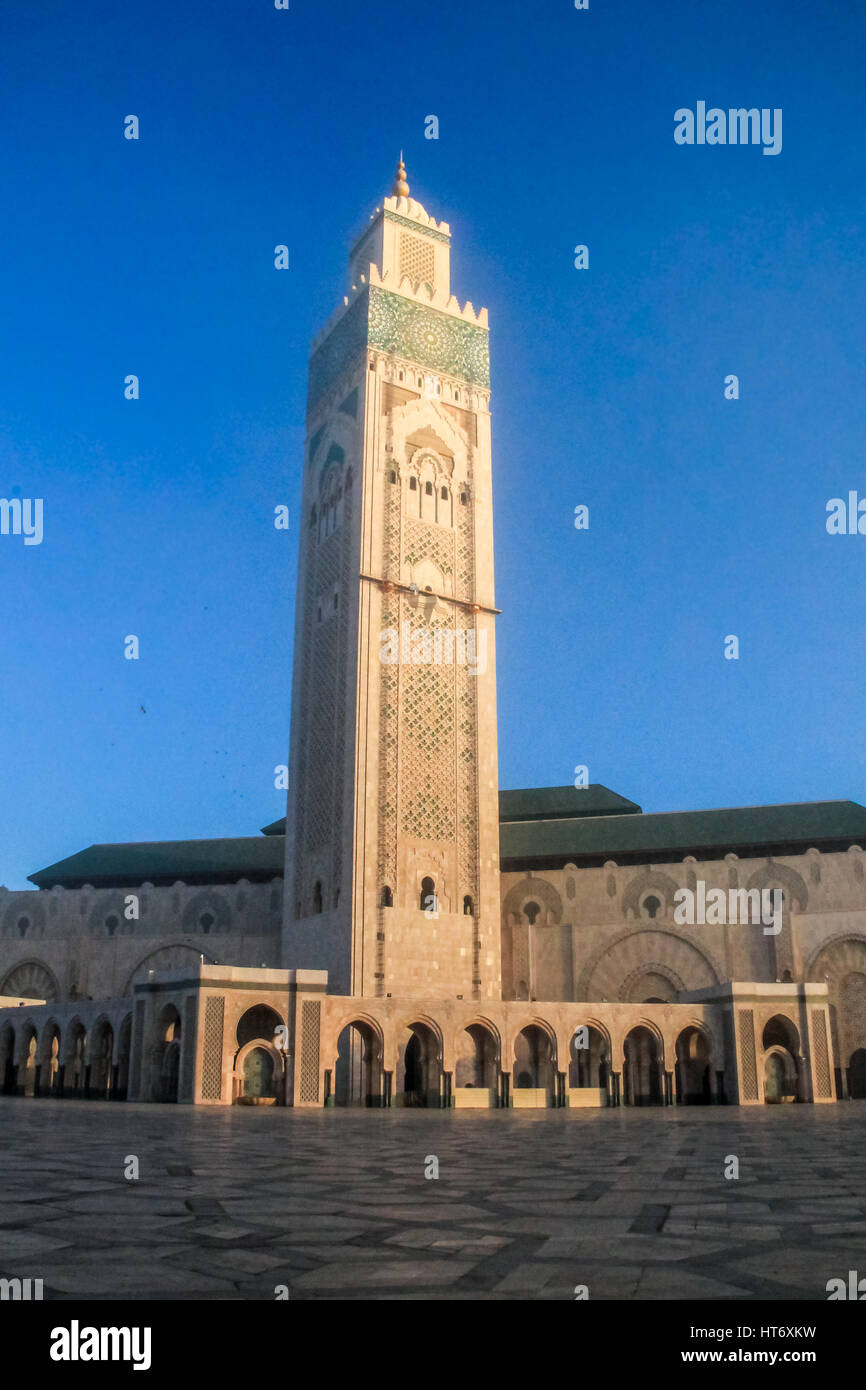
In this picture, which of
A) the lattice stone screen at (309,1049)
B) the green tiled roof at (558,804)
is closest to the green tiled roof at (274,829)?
the green tiled roof at (558,804)

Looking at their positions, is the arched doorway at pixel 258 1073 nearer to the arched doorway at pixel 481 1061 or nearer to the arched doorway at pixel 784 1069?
the arched doorway at pixel 481 1061

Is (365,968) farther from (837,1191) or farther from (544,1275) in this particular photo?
(544,1275)

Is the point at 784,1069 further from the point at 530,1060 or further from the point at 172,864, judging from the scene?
the point at 172,864

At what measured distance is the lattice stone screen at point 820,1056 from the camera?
2838 cm

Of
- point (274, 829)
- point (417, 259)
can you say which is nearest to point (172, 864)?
point (274, 829)

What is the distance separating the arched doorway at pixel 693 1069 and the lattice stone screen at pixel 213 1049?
12.5 metres

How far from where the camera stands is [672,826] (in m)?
38.0

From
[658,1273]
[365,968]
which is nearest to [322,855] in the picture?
[365,968]

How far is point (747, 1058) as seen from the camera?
92.5ft

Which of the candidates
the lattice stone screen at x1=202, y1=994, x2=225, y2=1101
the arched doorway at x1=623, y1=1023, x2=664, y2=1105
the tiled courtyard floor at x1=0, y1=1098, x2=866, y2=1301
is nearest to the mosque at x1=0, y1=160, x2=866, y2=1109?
the lattice stone screen at x1=202, y1=994, x2=225, y2=1101

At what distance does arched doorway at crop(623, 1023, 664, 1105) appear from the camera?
29219 millimetres

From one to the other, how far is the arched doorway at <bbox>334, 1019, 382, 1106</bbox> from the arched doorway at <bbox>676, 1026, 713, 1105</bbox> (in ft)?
27.7

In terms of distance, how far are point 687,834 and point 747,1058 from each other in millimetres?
10170

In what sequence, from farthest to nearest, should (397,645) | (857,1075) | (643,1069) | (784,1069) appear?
1. (643,1069)
2. (857,1075)
3. (397,645)
4. (784,1069)
